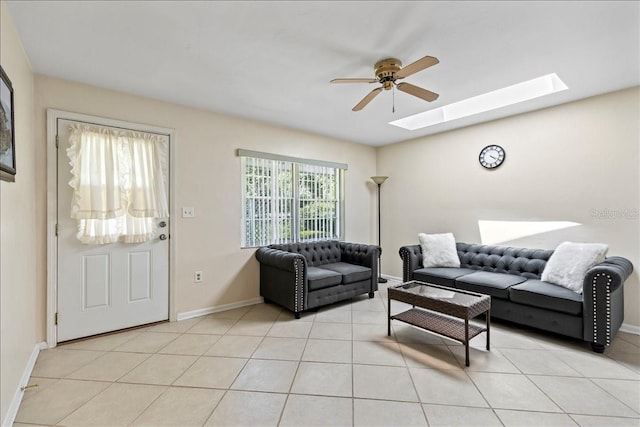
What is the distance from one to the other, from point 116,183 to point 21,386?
66.9 inches

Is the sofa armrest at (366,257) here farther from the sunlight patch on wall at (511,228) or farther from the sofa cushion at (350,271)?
the sunlight patch on wall at (511,228)

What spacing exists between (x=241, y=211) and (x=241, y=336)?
60.9 inches

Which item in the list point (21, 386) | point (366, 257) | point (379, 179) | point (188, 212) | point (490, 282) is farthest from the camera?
point (379, 179)

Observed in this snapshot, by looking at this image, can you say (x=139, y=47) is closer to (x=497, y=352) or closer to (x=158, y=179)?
(x=158, y=179)

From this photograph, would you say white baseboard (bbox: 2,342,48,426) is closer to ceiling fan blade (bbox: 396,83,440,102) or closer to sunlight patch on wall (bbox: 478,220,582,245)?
ceiling fan blade (bbox: 396,83,440,102)

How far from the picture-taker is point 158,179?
3.12m

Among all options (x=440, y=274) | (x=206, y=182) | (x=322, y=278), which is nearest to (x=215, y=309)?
(x=322, y=278)

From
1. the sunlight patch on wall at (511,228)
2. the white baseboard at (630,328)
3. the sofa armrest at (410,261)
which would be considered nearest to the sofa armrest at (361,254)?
the sofa armrest at (410,261)

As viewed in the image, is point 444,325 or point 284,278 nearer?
point 444,325

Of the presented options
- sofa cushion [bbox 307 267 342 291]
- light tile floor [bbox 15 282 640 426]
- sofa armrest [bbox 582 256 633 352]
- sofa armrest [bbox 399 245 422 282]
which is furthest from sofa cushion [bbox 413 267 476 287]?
sofa armrest [bbox 582 256 633 352]

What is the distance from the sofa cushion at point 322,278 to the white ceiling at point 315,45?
1.98 metres

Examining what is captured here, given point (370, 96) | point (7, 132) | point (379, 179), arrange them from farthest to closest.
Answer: point (379, 179)
point (370, 96)
point (7, 132)

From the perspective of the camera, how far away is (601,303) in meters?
2.45

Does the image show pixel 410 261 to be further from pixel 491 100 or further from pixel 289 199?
pixel 491 100
